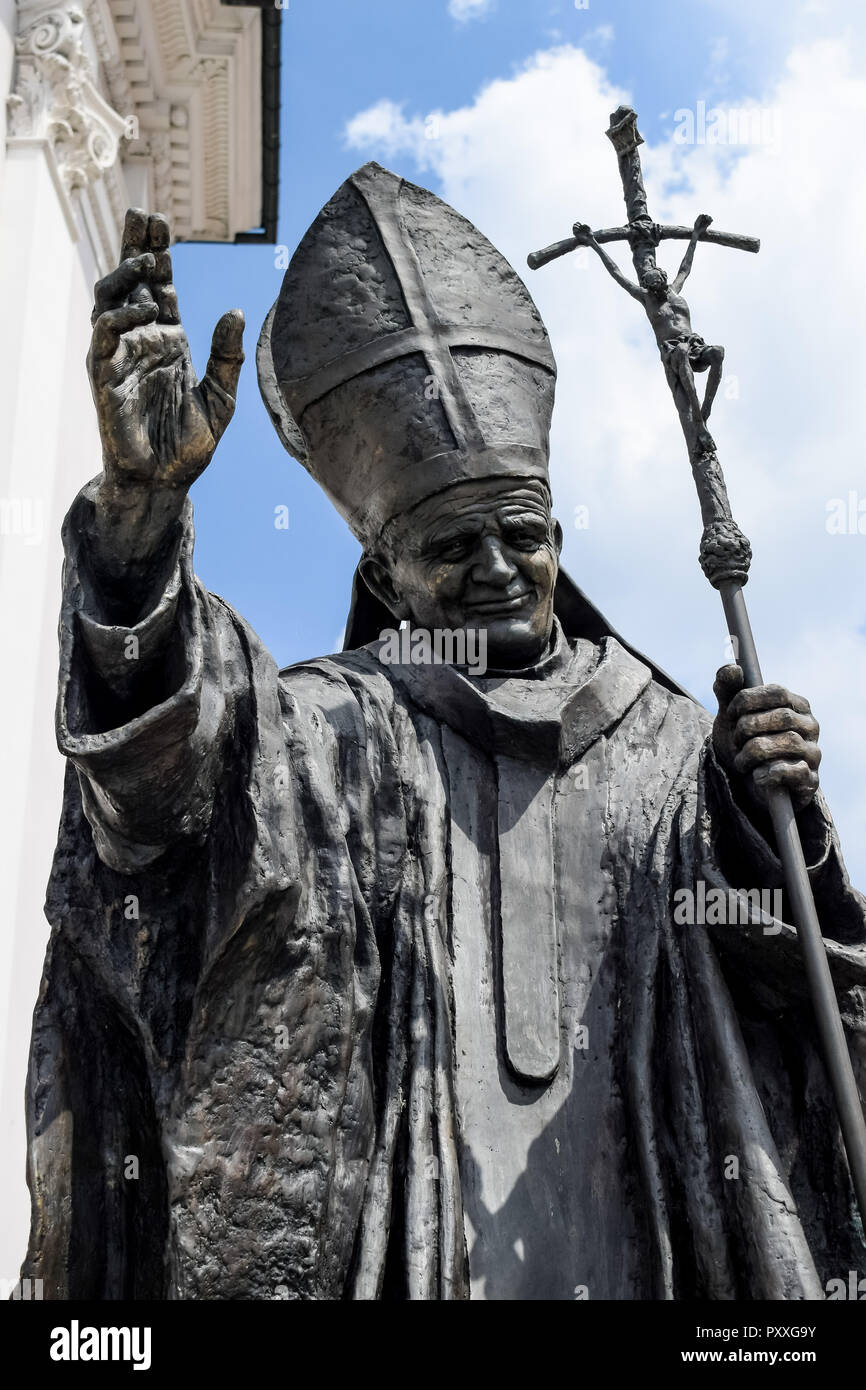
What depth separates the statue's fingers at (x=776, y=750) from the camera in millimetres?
4863

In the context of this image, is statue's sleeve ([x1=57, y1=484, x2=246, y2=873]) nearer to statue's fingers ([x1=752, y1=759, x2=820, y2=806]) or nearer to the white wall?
statue's fingers ([x1=752, y1=759, x2=820, y2=806])

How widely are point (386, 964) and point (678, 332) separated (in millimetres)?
1969

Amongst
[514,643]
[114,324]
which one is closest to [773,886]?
[514,643]

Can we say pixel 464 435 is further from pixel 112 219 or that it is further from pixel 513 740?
pixel 112 219

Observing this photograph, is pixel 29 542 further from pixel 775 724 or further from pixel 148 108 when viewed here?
pixel 775 724

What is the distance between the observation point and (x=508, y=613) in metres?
5.76

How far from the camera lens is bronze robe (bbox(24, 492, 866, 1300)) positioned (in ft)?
15.1

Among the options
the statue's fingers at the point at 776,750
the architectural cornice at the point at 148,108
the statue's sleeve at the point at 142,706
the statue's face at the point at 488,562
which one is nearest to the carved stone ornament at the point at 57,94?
the architectural cornice at the point at 148,108

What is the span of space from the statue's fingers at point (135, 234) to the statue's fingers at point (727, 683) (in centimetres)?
177

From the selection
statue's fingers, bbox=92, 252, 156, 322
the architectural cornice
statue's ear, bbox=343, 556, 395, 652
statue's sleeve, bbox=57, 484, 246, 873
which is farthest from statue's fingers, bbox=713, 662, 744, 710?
the architectural cornice
